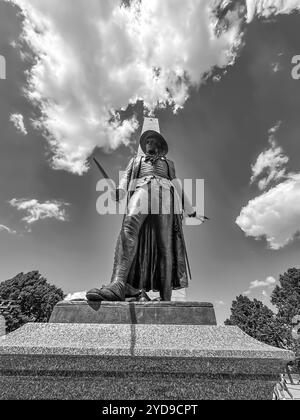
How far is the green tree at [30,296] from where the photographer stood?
43.9 meters

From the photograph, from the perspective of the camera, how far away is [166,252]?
5535mm

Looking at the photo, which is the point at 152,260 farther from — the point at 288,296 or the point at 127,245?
the point at 288,296

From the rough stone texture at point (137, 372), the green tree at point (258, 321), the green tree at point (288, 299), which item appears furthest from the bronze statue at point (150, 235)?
the green tree at point (258, 321)

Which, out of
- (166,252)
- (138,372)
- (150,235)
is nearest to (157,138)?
(150,235)

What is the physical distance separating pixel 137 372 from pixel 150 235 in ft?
9.18

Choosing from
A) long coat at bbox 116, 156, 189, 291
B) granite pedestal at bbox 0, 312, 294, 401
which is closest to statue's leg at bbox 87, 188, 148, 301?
long coat at bbox 116, 156, 189, 291

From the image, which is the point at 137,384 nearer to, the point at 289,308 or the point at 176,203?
the point at 176,203

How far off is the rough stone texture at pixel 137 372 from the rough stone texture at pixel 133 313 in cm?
70

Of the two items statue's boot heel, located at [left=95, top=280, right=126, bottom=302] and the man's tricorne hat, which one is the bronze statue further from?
the man's tricorne hat

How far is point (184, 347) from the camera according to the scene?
133 inches

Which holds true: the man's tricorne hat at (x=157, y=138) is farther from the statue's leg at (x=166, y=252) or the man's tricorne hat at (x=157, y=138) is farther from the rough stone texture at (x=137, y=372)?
the rough stone texture at (x=137, y=372)

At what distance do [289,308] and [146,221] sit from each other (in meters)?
52.8

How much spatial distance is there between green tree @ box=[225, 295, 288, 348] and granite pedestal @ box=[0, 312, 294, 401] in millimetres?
52688
